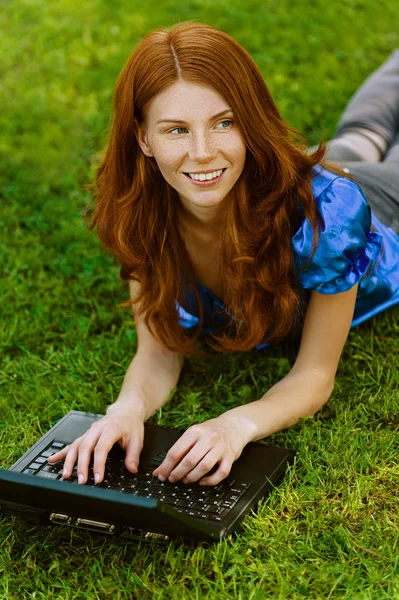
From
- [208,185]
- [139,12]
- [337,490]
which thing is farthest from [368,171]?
[139,12]

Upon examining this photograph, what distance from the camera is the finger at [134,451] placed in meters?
2.32

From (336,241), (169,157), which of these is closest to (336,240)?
(336,241)

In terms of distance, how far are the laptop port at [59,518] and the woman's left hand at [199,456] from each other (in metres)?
0.25

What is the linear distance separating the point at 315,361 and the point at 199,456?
1.91 feet

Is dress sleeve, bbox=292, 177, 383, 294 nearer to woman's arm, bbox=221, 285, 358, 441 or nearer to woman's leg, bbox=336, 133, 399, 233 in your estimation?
woman's arm, bbox=221, 285, 358, 441

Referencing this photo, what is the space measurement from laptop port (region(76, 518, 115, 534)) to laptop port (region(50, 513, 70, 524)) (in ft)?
0.10

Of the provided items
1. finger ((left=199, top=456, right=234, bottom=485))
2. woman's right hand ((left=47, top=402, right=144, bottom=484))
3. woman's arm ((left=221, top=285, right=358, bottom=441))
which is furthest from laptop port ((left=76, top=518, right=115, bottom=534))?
woman's arm ((left=221, top=285, right=358, bottom=441))

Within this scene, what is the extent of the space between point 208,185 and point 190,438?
677 millimetres

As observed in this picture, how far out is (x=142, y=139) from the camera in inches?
96.3

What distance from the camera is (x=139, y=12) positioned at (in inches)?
220

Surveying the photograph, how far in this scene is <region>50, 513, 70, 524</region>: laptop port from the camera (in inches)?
84.6

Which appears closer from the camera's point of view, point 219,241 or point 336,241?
point 336,241

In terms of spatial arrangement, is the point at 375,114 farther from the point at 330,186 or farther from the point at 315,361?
the point at 315,361

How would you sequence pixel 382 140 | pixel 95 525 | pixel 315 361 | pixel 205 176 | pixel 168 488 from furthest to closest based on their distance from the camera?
1. pixel 382 140
2. pixel 315 361
3. pixel 205 176
4. pixel 168 488
5. pixel 95 525
